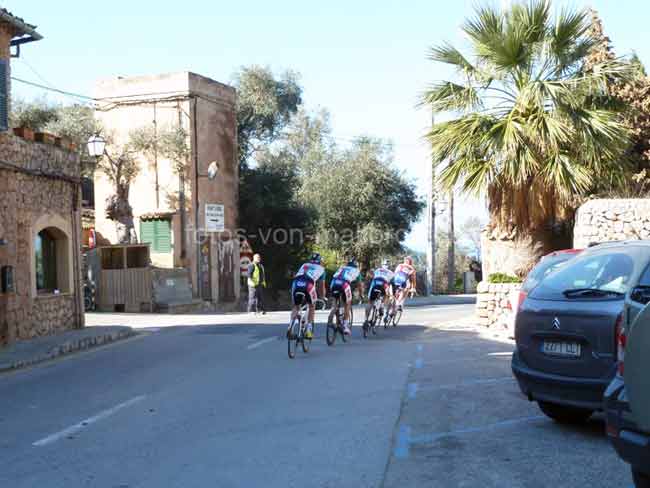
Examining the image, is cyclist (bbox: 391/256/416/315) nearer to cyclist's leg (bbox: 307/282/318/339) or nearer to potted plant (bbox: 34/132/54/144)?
cyclist's leg (bbox: 307/282/318/339)

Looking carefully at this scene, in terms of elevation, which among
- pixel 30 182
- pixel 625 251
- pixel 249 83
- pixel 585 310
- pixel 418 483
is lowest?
pixel 418 483

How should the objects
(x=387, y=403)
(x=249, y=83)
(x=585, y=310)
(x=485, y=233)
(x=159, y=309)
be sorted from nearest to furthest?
(x=585, y=310)
(x=387, y=403)
(x=485, y=233)
(x=159, y=309)
(x=249, y=83)

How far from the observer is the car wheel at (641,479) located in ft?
16.6

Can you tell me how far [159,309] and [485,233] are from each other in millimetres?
12564

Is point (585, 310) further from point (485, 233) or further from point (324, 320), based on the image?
point (324, 320)

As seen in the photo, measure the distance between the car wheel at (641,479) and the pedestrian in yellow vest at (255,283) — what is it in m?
20.0

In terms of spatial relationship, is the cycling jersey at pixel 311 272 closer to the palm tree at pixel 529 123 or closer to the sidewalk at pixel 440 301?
the palm tree at pixel 529 123

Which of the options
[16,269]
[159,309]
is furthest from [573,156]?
[159,309]

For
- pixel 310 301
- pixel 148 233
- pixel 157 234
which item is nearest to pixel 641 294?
pixel 310 301

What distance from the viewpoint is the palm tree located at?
1642cm

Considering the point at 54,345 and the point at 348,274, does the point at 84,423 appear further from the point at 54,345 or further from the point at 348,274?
the point at 348,274

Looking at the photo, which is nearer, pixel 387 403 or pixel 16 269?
pixel 387 403

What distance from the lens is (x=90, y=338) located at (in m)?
16.7

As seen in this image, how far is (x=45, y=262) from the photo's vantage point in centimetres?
1870
